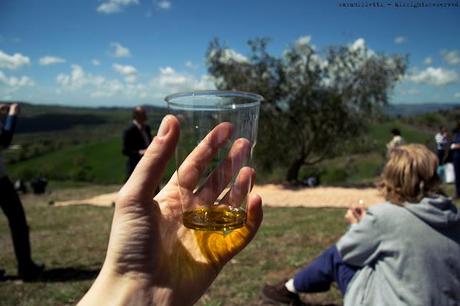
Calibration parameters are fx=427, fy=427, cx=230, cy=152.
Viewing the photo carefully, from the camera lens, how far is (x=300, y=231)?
7152 mm

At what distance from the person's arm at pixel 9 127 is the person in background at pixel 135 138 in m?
2.42

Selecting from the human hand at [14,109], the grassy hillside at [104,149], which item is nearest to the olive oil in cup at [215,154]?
the grassy hillside at [104,149]

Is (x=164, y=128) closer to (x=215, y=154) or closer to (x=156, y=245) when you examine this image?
(x=215, y=154)

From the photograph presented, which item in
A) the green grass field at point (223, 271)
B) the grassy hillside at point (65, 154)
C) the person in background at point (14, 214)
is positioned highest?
the person in background at point (14, 214)

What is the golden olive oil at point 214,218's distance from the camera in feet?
5.22

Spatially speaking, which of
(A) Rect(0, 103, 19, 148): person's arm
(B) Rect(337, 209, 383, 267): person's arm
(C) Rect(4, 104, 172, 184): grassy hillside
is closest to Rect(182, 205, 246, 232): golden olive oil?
(B) Rect(337, 209, 383, 267): person's arm

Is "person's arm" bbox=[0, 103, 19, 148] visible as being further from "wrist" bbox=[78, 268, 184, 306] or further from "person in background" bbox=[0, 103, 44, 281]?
"wrist" bbox=[78, 268, 184, 306]

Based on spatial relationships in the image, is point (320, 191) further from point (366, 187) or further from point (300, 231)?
point (300, 231)

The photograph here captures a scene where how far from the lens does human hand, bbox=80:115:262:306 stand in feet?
4.95

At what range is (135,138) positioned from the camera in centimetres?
763

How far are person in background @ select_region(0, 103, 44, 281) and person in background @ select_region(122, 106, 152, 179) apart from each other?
2487 mm

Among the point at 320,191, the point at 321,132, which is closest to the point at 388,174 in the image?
the point at 320,191

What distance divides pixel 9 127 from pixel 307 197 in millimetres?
10864

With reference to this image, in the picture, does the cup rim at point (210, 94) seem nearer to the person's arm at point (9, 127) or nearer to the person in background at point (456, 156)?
the person's arm at point (9, 127)
